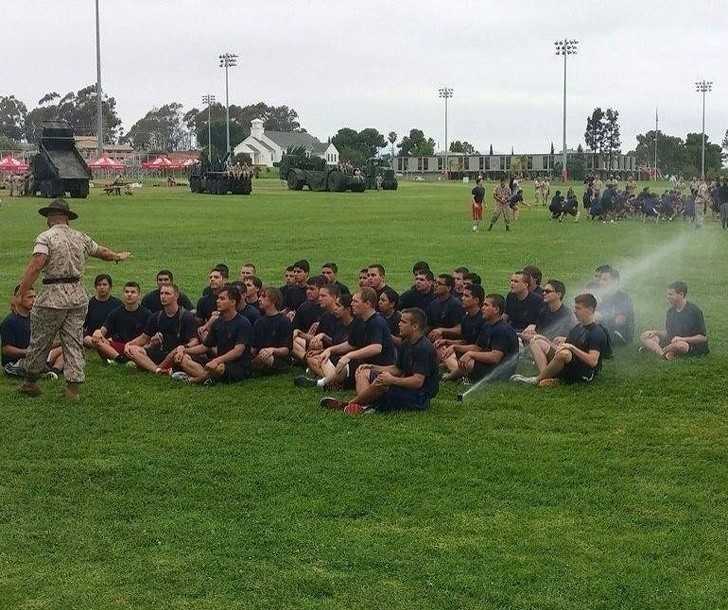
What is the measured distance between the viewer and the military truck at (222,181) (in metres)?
63.9

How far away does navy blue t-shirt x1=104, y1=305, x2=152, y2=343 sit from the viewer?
1263 centimetres

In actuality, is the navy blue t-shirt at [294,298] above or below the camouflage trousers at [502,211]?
below

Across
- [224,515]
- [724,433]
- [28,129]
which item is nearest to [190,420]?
[224,515]

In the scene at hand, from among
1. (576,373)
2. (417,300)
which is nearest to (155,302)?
(417,300)

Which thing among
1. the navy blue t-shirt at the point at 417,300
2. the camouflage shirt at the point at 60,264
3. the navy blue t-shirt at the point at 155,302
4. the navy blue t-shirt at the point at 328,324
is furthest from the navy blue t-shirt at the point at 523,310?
the camouflage shirt at the point at 60,264

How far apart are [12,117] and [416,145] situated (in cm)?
6773

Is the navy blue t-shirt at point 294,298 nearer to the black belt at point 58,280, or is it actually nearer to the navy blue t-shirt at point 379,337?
the navy blue t-shirt at point 379,337

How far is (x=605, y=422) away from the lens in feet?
32.0

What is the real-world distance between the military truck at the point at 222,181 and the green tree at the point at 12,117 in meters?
108

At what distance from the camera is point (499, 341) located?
37.2 ft

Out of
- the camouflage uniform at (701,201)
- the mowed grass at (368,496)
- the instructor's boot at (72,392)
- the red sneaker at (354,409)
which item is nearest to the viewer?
the mowed grass at (368,496)

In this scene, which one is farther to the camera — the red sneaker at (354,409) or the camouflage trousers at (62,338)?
the camouflage trousers at (62,338)

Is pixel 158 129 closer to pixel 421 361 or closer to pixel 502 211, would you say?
pixel 502 211

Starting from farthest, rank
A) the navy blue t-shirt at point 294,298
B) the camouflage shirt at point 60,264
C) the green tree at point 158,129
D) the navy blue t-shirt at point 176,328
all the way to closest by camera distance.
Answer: the green tree at point 158,129, the navy blue t-shirt at point 294,298, the navy blue t-shirt at point 176,328, the camouflage shirt at point 60,264
